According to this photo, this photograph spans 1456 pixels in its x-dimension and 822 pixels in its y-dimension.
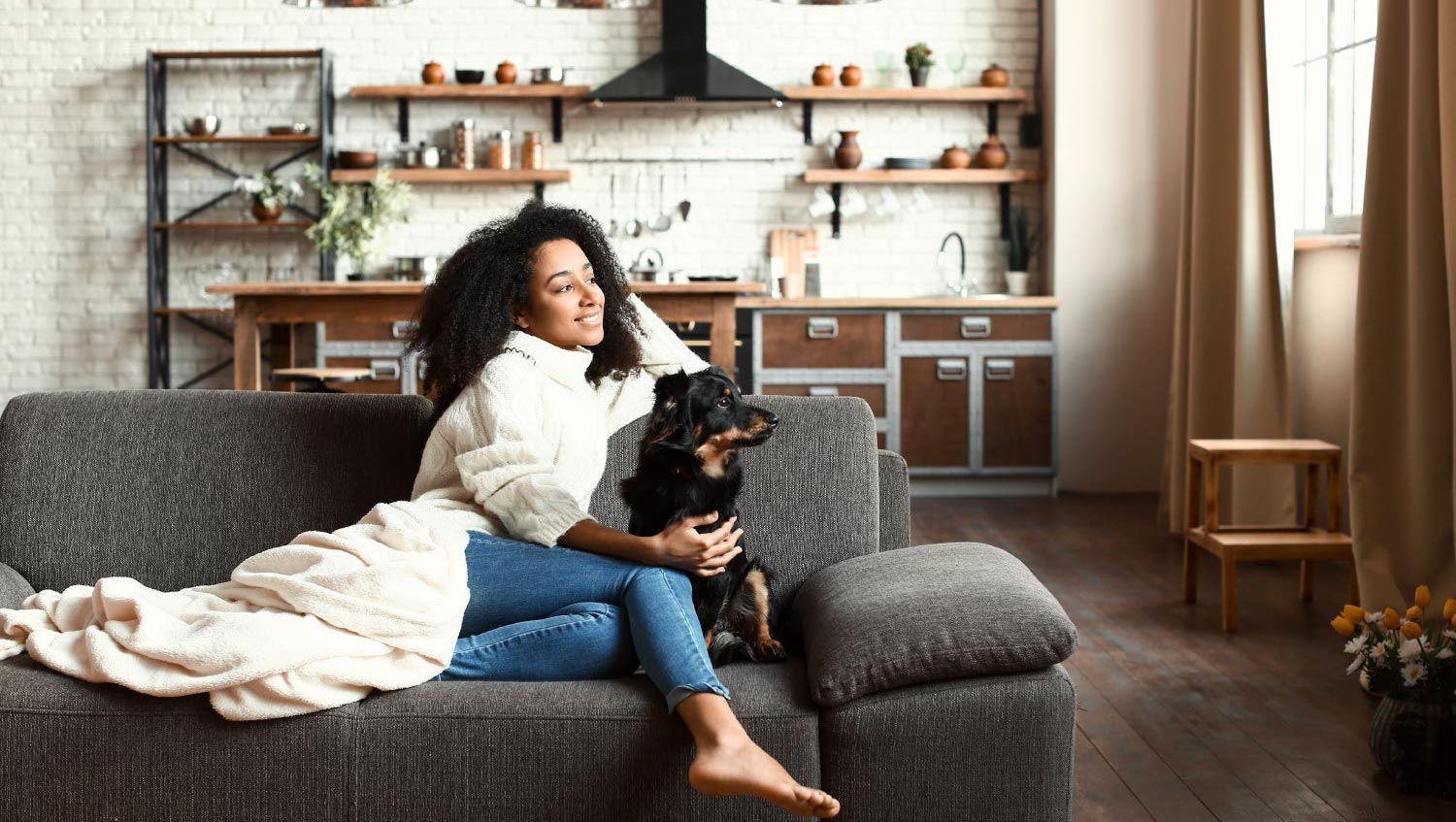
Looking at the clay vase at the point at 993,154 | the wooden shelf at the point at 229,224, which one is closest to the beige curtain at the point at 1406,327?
the clay vase at the point at 993,154

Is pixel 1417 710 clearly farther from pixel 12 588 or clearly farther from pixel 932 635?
pixel 12 588

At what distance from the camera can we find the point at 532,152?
6.71 m

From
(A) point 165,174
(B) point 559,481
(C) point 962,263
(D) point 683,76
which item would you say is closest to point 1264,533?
(B) point 559,481

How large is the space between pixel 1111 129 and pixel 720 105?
1.86 meters

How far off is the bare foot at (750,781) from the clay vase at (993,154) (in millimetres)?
5318

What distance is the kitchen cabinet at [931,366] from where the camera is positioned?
621 cm

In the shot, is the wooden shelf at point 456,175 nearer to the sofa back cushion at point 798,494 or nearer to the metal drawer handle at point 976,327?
the metal drawer handle at point 976,327

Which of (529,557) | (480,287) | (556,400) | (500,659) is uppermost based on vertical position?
(480,287)

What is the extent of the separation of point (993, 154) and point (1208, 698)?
401cm

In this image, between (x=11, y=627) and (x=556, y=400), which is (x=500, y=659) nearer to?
(x=556, y=400)

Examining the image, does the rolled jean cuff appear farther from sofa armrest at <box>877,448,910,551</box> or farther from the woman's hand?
sofa armrest at <box>877,448,910,551</box>

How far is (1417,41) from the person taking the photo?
11.1 feet

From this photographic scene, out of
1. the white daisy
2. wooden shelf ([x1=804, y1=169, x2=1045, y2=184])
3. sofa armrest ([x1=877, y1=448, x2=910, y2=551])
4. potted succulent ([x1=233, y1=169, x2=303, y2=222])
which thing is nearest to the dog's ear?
sofa armrest ([x1=877, y1=448, x2=910, y2=551])

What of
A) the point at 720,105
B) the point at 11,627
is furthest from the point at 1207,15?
the point at 11,627
